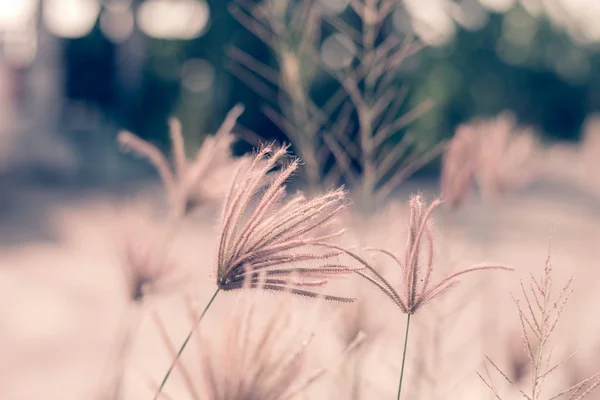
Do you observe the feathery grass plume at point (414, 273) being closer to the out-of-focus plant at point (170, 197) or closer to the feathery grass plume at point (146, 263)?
the out-of-focus plant at point (170, 197)

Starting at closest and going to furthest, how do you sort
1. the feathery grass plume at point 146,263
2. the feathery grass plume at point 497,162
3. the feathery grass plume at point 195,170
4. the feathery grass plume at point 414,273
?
the feathery grass plume at point 414,273 < the feathery grass plume at point 195,170 < the feathery grass plume at point 146,263 < the feathery grass plume at point 497,162

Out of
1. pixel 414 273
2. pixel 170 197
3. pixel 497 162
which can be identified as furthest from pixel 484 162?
pixel 414 273

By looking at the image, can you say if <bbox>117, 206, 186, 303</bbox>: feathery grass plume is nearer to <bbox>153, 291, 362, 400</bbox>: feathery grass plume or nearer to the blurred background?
<bbox>153, 291, 362, 400</bbox>: feathery grass plume

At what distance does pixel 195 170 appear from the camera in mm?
1288

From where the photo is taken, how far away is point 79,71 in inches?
575

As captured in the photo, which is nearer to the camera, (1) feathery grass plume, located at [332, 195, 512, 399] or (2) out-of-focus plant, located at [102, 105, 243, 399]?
(1) feathery grass plume, located at [332, 195, 512, 399]

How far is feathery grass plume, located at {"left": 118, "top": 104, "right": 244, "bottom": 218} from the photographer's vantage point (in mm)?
1275

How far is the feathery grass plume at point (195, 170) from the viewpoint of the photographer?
1275 mm

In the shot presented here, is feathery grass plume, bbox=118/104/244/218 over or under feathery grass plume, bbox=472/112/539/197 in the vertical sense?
under

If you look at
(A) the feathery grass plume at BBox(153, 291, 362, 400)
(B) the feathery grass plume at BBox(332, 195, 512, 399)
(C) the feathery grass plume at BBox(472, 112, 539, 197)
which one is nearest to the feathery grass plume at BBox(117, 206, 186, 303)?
(A) the feathery grass plume at BBox(153, 291, 362, 400)

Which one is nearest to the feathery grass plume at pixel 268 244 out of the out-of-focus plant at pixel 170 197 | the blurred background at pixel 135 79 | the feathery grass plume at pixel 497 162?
the out-of-focus plant at pixel 170 197

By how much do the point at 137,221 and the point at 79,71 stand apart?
13.8 metres

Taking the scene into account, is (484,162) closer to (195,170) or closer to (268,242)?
(195,170)

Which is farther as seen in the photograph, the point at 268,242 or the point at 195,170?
the point at 195,170
